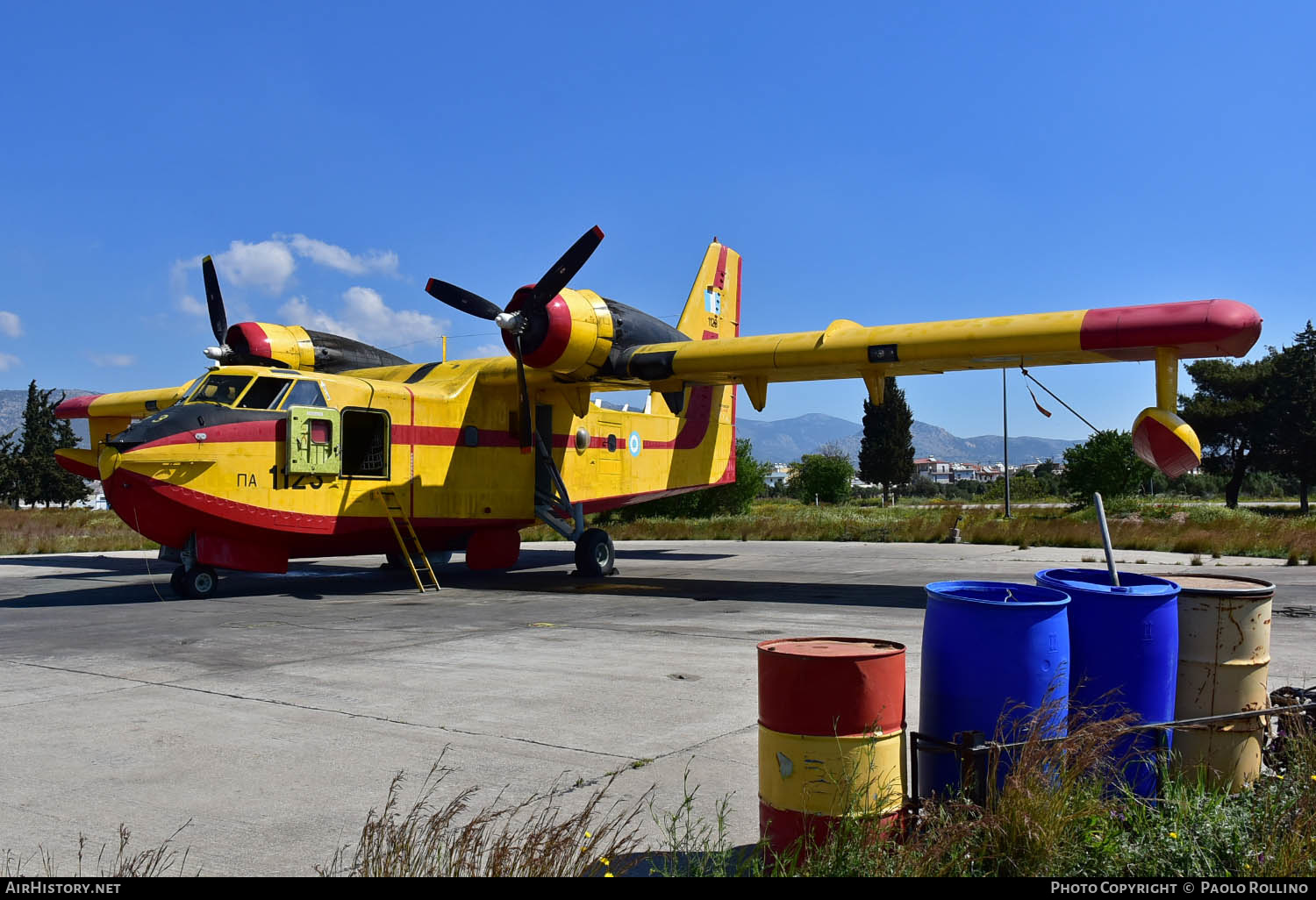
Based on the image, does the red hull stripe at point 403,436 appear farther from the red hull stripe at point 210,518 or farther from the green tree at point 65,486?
the green tree at point 65,486

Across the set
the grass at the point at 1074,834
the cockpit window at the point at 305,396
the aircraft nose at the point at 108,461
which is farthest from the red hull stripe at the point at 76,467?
the grass at the point at 1074,834

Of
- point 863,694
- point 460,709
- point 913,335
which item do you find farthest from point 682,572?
point 863,694

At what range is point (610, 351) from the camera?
15852 mm

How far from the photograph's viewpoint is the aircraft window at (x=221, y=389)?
13.9 m

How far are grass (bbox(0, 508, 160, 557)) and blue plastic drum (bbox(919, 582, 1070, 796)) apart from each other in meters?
24.4

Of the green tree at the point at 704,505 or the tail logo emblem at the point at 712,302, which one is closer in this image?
the tail logo emblem at the point at 712,302

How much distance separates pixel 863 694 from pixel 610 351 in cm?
1263

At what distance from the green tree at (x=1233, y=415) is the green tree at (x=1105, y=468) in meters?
18.8

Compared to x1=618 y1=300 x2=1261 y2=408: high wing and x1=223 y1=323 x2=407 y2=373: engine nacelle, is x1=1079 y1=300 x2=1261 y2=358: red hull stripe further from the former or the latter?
x1=223 y1=323 x2=407 y2=373: engine nacelle

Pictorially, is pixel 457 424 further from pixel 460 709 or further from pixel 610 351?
pixel 460 709

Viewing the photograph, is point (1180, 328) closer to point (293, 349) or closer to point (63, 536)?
point (293, 349)

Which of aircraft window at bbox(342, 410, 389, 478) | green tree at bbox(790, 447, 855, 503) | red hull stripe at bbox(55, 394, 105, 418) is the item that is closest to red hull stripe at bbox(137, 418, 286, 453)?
aircraft window at bbox(342, 410, 389, 478)

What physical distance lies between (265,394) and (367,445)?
188cm

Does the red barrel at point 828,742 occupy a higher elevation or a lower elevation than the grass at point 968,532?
higher
